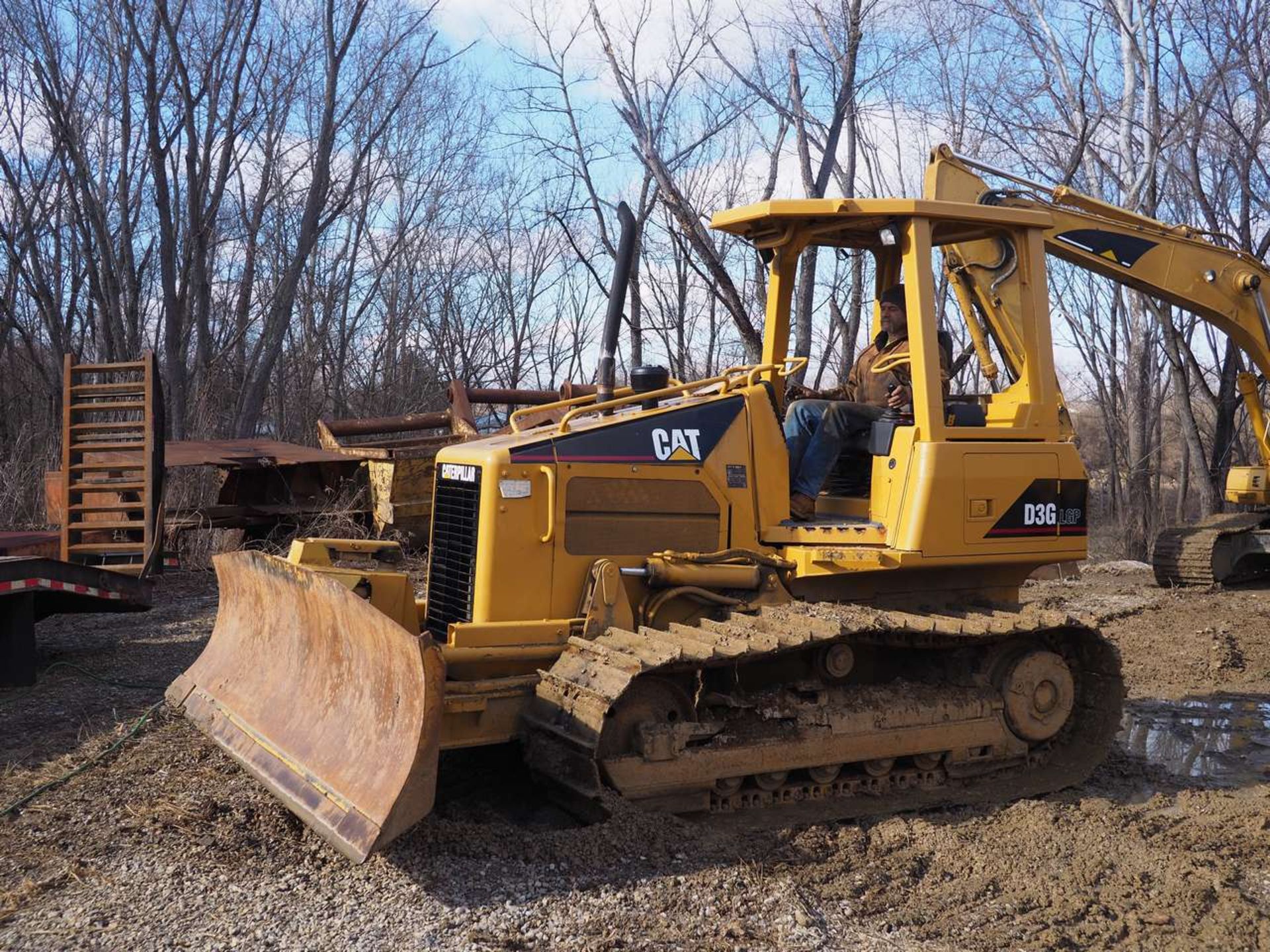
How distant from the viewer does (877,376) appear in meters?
6.12

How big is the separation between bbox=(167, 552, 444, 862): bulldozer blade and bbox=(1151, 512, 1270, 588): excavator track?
9902 mm

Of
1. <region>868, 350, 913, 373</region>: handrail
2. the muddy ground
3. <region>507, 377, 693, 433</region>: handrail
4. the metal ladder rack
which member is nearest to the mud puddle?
the muddy ground

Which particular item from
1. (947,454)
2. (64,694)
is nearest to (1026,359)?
(947,454)

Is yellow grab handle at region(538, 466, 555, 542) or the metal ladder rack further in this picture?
the metal ladder rack

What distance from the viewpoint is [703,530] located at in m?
5.71

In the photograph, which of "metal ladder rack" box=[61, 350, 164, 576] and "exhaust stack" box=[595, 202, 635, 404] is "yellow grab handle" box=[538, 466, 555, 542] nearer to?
"exhaust stack" box=[595, 202, 635, 404]

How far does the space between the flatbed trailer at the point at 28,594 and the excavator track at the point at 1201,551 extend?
33.4 feet

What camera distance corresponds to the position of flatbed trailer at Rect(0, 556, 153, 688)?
25.2 feet

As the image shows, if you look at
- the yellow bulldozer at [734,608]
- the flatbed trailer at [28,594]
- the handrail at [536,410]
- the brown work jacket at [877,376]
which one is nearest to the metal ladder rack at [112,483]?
the flatbed trailer at [28,594]

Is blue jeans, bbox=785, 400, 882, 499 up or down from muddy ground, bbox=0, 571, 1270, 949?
up

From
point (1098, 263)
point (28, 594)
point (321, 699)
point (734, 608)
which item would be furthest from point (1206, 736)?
point (28, 594)

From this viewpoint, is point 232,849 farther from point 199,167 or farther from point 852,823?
point 199,167

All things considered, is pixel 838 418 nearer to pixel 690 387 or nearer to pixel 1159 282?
pixel 690 387

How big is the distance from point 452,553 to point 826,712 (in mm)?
1896
